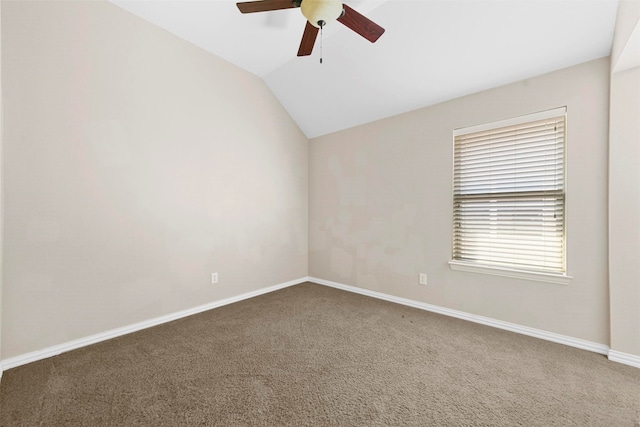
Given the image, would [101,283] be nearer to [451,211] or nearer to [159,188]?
[159,188]

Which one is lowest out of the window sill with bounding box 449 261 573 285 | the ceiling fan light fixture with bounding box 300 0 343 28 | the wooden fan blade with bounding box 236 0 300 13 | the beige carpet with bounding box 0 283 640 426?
the beige carpet with bounding box 0 283 640 426

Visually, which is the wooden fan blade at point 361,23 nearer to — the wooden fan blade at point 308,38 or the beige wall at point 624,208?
the wooden fan blade at point 308,38

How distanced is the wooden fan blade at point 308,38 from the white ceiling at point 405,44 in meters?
0.54

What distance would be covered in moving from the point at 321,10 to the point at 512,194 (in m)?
2.32

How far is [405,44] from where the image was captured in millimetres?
2553

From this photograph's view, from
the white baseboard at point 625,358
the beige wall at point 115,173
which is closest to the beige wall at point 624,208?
the white baseboard at point 625,358

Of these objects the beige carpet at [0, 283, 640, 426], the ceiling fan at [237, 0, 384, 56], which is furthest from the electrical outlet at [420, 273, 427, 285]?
the ceiling fan at [237, 0, 384, 56]

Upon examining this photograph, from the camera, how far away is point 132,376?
1.82 meters

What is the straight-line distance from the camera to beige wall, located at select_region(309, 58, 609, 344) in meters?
2.17

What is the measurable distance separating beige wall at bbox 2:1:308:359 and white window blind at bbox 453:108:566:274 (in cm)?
252

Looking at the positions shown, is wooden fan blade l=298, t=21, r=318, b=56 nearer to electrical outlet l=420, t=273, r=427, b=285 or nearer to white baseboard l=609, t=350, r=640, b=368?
electrical outlet l=420, t=273, r=427, b=285

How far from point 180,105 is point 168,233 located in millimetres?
1363

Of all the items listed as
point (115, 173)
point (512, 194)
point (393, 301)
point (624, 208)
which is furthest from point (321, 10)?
point (393, 301)

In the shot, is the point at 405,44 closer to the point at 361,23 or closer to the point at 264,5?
the point at 361,23
